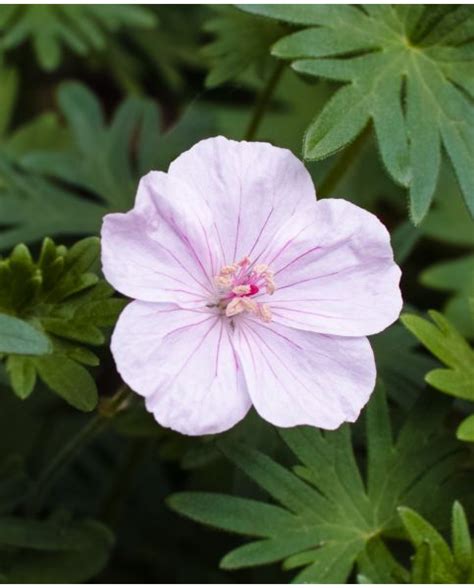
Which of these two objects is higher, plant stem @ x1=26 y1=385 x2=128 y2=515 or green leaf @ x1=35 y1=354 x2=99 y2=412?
green leaf @ x1=35 y1=354 x2=99 y2=412

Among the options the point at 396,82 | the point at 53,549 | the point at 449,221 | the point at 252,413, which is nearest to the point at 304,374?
the point at 252,413

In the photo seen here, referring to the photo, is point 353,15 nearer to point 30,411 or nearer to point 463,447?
point 463,447

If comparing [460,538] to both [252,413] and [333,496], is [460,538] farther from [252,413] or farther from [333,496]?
[252,413]

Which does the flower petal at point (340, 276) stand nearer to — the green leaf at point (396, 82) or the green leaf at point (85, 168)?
the green leaf at point (396, 82)

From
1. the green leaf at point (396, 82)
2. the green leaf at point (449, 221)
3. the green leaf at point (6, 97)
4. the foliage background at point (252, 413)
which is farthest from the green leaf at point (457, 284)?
the green leaf at point (6, 97)

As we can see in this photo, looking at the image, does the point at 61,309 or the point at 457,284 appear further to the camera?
the point at 457,284

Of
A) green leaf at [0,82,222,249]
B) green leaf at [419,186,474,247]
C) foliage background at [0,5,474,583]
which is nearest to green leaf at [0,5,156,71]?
foliage background at [0,5,474,583]

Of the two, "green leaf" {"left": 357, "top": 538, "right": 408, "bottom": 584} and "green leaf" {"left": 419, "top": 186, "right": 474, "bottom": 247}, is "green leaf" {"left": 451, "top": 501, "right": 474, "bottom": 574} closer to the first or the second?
"green leaf" {"left": 357, "top": 538, "right": 408, "bottom": 584}
